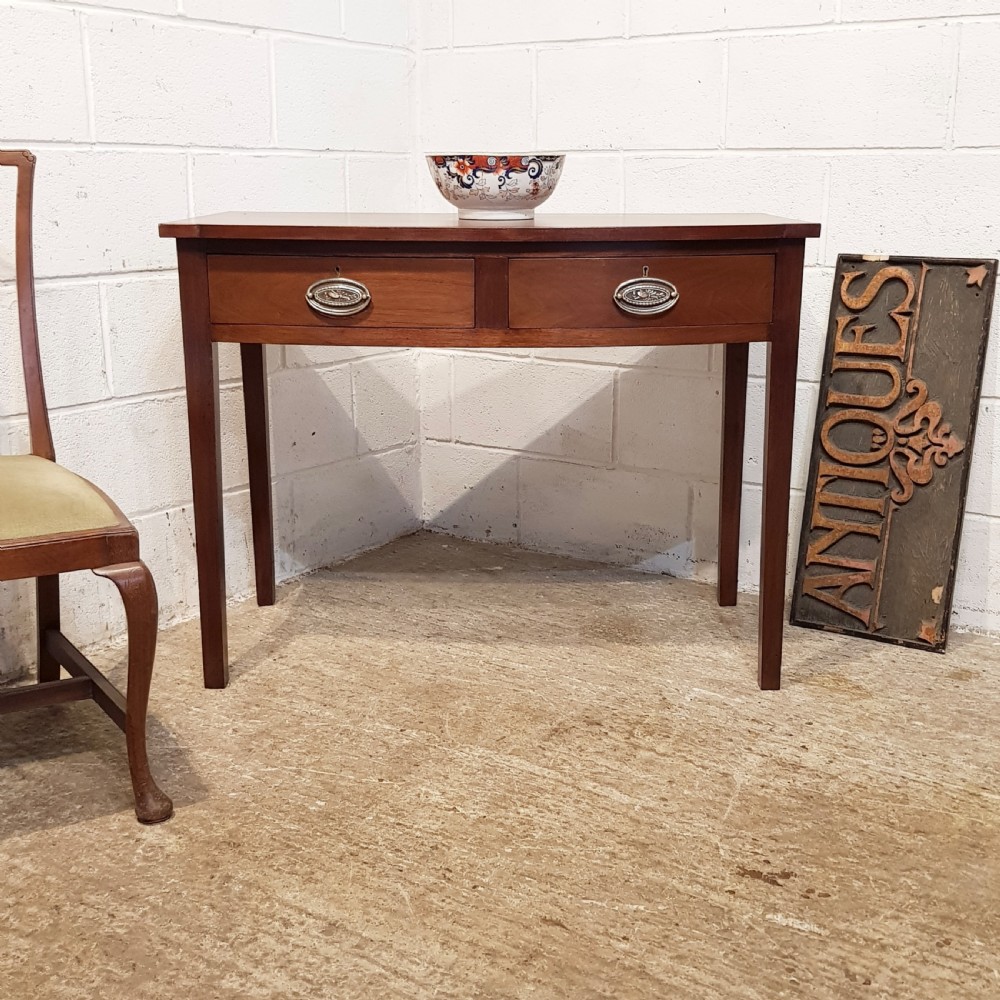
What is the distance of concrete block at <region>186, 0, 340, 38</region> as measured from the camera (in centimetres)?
214

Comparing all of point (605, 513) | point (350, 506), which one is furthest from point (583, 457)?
point (350, 506)

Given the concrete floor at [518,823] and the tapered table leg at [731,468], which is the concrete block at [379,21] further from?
the concrete floor at [518,823]

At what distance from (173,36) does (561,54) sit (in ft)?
2.64

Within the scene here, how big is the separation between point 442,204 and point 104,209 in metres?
0.87

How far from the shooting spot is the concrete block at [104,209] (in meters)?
1.94

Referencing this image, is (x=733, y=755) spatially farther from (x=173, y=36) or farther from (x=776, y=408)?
(x=173, y=36)

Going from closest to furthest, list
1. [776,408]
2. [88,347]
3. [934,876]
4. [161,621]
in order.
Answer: [934,876]
[776,408]
[88,347]
[161,621]

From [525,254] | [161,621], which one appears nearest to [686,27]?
[525,254]

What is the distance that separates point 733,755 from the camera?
67.6 inches

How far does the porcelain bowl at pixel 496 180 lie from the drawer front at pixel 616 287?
200mm

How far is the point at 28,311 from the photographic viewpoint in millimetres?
1732

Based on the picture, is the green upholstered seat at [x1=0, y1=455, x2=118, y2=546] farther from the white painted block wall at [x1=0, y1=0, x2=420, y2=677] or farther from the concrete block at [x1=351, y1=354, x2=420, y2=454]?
the concrete block at [x1=351, y1=354, x2=420, y2=454]

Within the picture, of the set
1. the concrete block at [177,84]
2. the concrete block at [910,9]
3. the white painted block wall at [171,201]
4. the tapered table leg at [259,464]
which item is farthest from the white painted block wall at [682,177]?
the tapered table leg at [259,464]

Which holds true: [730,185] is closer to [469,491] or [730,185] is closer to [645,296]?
[645,296]
